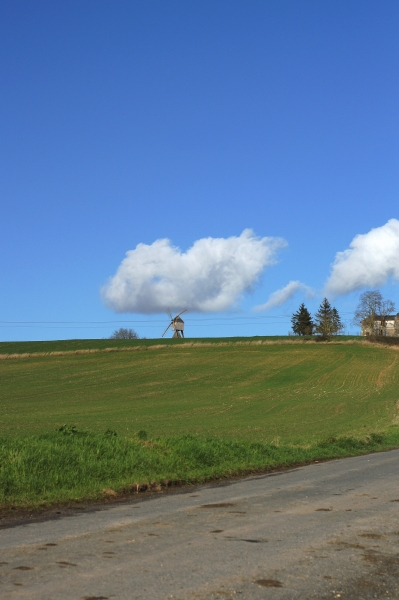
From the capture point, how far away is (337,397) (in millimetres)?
50625

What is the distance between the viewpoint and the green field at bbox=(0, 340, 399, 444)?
3259cm

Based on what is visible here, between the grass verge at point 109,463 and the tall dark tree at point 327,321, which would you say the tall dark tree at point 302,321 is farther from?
the grass verge at point 109,463

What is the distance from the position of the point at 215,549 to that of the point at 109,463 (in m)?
6.79

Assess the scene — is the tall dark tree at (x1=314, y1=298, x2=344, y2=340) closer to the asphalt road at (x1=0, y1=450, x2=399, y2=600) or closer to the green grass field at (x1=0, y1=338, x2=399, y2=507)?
the green grass field at (x1=0, y1=338, x2=399, y2=507)

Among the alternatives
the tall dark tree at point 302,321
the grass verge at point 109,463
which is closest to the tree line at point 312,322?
the tall dark tree at point 302,321

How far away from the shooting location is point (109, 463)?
47.1 ft

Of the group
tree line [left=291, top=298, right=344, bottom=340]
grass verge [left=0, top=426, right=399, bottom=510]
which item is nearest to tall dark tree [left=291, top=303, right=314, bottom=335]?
tree line [left=291, top=298, right=344, bottom=340]

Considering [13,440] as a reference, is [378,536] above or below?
below

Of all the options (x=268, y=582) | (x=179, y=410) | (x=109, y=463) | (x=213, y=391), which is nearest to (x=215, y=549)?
(x=268, y=582)

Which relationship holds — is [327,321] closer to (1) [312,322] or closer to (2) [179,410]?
(1) [312,322]

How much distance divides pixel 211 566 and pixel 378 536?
104 inches

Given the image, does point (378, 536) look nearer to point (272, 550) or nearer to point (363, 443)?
point (272, 550)

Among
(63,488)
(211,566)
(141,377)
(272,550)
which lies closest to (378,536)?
(272,550)

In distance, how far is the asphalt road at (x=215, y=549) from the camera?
21.1 ft
